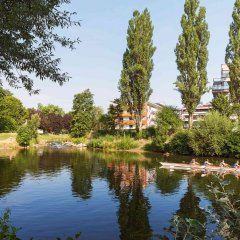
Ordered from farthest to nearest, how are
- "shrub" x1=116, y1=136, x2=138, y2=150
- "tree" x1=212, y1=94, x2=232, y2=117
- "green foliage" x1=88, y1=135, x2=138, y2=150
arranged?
1. "green foliage" x1=88, y1=135, x2=138, y2=150
2. "shrub" x1=116, y1=136, x2=138, y2=150
3. "tree" x1=212, y1=94, x2=232, y2=117

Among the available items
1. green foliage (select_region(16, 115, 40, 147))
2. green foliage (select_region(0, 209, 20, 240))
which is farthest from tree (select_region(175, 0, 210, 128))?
green foliage (select_region(0, 209, 20, 240))

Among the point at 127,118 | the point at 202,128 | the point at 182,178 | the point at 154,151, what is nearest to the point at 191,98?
the point at 202,128

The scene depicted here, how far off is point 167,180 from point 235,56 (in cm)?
3607

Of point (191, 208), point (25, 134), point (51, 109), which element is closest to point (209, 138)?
point (191, 208)

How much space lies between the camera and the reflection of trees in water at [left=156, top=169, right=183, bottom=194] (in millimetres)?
30234

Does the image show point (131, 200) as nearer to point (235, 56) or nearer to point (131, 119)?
point (235, 56)

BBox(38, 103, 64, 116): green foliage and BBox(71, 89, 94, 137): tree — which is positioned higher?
BBox(38, 103, 64, 116): green foliage

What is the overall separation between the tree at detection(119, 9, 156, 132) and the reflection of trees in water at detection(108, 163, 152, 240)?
2733cm

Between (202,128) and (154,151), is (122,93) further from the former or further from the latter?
(202,128)

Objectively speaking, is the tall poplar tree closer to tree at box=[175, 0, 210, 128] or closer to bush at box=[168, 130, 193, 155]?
tree at box=[175, 0, 210, 128]

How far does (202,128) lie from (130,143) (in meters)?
19.2

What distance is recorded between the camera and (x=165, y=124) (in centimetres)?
6569

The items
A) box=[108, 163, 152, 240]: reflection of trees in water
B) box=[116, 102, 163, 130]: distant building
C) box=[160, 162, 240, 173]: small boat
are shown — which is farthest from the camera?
box=[116, 102, 163, 130]: distant building

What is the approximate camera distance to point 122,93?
232ft
